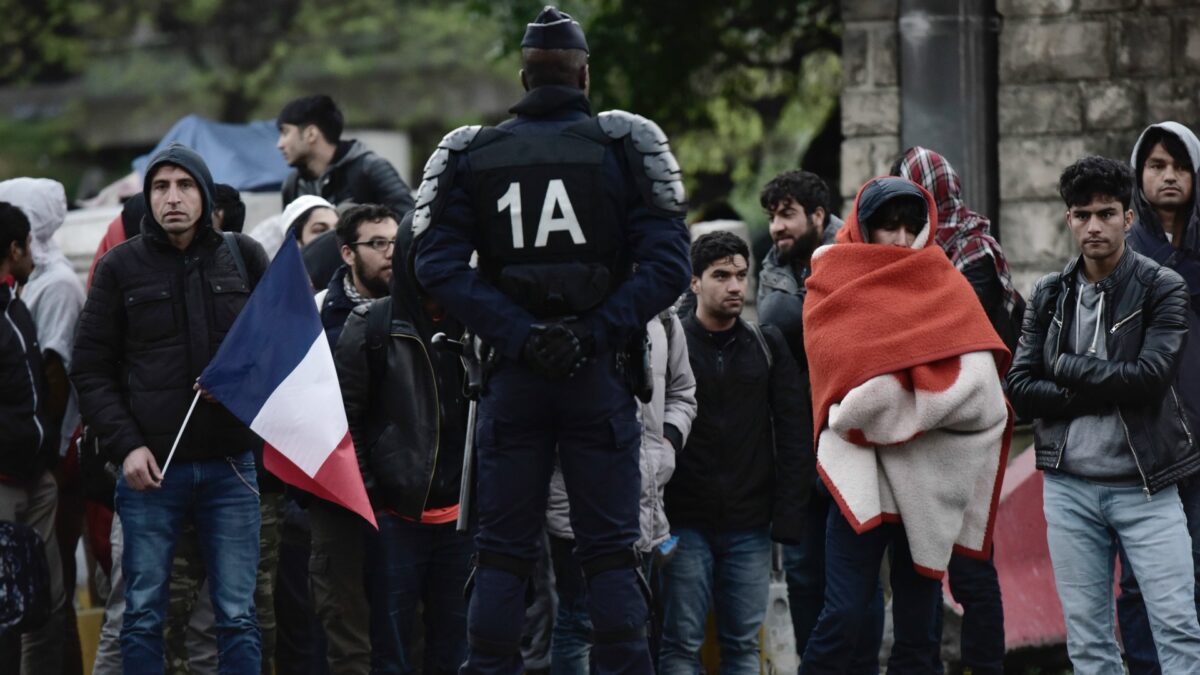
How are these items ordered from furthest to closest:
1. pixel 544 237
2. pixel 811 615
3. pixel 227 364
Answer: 1. pixel 811 615
2. pixel 227 364
3. pixel 544 237

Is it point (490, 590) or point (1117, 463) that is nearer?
point (490, 590)

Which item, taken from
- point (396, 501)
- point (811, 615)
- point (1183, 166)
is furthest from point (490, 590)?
point (1183, 166)

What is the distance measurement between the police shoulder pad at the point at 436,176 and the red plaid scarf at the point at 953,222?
6.69 feet

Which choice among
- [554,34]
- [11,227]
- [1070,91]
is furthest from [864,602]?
[1070,91]

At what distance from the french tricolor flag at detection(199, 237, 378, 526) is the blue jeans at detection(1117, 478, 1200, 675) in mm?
2700

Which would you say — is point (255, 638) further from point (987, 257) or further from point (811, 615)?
point (987, 257)

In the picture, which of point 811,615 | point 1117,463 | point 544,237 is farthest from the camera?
point 811,615

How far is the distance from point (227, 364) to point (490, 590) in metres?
1.52

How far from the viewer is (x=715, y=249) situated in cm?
779

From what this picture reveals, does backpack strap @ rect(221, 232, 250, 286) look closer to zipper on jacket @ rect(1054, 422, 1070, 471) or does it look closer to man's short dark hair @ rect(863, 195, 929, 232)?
man's short dark hair @ rect(863, 195, 929, 232)

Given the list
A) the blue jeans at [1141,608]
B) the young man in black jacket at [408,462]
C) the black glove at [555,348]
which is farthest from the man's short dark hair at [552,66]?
the blue jeans at [1141,608]

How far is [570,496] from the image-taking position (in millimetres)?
6375

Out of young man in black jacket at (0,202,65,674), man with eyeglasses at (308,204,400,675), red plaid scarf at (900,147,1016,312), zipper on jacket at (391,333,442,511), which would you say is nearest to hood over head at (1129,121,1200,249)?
red plaid scarf at (900,147,1016,312)

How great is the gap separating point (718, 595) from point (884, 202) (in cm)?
174
